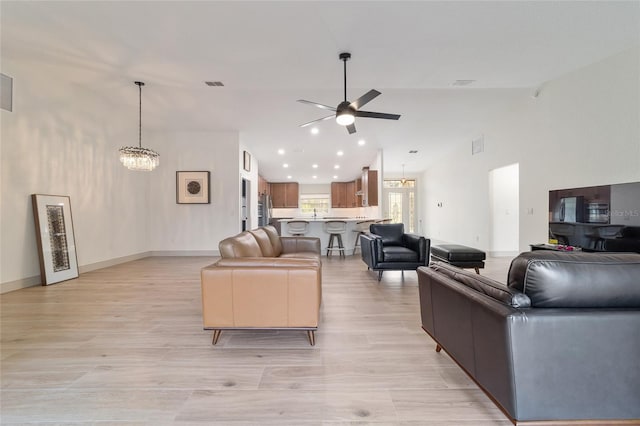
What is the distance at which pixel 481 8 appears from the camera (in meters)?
2.50

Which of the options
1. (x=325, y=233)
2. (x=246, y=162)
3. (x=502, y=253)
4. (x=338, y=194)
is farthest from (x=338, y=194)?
(x=502, y=253)

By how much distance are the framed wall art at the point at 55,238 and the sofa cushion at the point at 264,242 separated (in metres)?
3.28

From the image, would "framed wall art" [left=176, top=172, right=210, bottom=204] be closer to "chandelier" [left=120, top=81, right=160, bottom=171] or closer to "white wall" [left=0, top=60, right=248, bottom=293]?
"white wall" [left=0, top=60, right=248, bottom=293]

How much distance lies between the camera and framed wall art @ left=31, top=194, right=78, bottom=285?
12.9 feet

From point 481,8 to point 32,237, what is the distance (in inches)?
247

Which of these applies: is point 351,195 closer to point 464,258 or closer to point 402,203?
point 402,203

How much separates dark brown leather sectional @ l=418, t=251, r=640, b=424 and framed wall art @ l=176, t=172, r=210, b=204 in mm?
6385

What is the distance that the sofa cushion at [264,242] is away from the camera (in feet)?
10.5

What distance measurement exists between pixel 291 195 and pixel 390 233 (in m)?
7.45

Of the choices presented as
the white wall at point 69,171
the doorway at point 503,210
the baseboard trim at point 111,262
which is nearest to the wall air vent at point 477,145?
the doorway at point 503,210

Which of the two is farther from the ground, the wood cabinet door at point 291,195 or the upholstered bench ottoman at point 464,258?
the wood cabinet door at point 291,195

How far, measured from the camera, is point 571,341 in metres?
1.16

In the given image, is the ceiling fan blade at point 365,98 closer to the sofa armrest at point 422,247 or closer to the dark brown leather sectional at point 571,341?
the sofa armrest at point 422,247

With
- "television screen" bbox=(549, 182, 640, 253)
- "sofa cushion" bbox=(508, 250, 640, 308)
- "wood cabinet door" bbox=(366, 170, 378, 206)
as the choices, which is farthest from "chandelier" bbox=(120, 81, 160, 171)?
"television screen" bbox=(549, 182, 640, 253)
